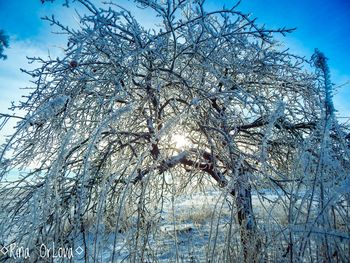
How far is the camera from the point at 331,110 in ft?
4.38

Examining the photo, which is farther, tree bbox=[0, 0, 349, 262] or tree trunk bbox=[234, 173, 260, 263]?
tree trunk bbox=[234, 173, 260, 263]

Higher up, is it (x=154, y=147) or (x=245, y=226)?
(x=154, y=147)

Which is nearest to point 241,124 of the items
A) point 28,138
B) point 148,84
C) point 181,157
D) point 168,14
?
point 181,157

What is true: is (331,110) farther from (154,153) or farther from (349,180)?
(154,153)

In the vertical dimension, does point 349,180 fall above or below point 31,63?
below

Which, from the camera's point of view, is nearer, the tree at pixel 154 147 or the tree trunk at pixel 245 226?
the tree at pixel 154 147

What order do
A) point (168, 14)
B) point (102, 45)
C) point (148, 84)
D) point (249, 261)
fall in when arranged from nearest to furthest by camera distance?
1. point (249, 261)
2. point (168, 14)
3. point (102, 45)
4. point (148, 84)

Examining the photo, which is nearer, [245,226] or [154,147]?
[245,226]

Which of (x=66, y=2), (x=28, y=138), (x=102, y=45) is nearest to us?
(x=66, y=2)

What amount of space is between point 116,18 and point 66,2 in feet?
1.62

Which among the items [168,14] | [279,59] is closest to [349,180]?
[168,14]

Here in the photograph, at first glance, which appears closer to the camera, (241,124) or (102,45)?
(102,45)

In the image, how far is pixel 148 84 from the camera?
108 inches

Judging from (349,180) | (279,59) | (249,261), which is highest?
(279,59)
